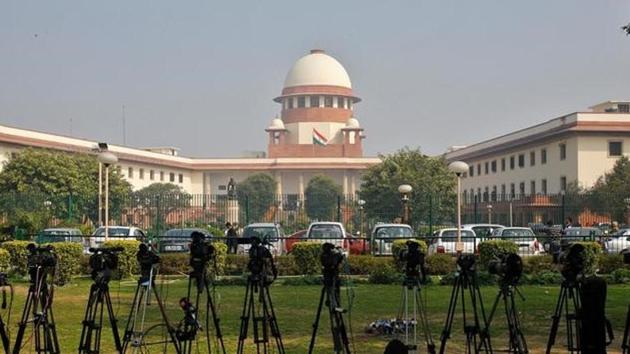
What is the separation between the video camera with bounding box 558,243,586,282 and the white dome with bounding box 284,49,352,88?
9195cm

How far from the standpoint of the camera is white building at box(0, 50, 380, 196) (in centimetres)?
8644

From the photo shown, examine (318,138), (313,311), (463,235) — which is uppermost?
(318,138)

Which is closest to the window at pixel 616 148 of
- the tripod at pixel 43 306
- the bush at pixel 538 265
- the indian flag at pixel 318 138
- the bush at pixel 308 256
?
the bush at pixel 538 265

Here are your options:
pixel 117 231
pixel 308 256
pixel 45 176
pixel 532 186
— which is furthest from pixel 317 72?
pixel 308 256

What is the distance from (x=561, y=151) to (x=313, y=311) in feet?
149

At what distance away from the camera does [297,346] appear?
10367 mm

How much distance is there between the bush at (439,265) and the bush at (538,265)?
1806 millimetres

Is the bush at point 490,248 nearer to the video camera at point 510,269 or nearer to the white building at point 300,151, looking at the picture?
the video camera at point 510,269

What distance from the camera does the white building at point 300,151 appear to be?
284 feet

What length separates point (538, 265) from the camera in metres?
20.6

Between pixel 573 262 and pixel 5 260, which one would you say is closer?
pixel 573 262

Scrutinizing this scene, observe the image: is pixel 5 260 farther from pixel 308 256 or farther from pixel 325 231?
pixel 325 231

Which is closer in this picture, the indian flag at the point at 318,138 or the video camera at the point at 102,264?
the video camera at the point at 102,264

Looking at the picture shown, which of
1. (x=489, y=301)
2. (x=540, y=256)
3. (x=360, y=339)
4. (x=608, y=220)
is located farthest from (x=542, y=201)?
(x=360, y=339)
